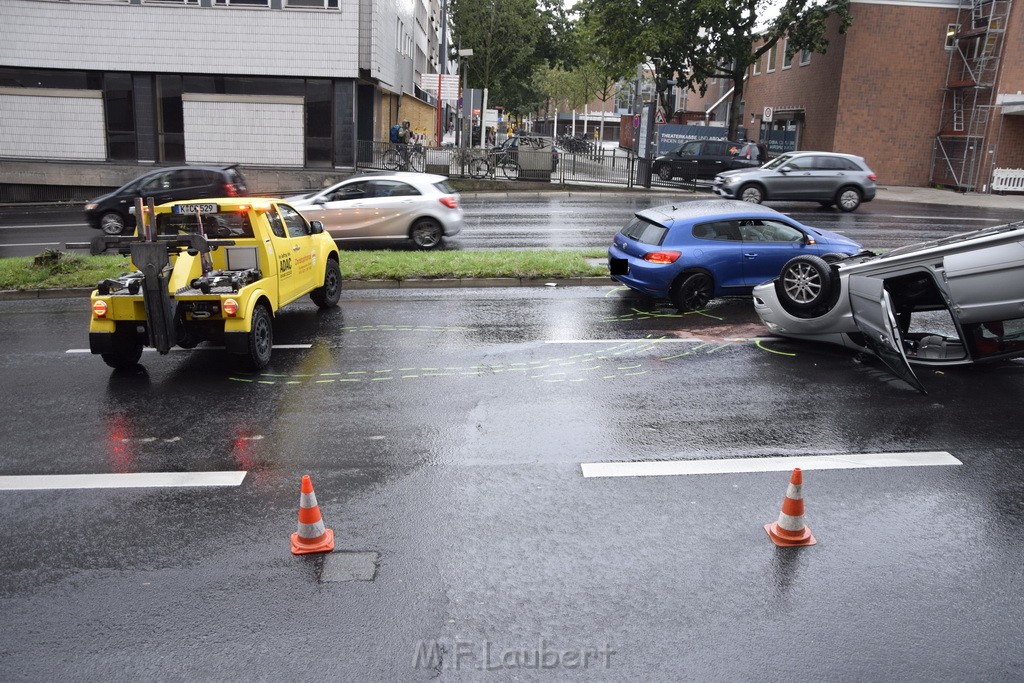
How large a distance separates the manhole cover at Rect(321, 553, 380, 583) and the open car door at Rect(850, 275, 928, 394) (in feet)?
18.2

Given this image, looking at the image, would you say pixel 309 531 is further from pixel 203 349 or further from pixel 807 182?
pixel 807 182

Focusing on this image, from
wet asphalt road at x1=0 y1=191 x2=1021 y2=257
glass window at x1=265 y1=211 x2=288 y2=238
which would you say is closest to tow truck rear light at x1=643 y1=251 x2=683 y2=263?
glass window at x1=265 y1=211 x2=288 y2=238

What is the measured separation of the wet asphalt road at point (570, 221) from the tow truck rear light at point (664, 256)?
21.1 feet

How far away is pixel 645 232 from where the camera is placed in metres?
12.0

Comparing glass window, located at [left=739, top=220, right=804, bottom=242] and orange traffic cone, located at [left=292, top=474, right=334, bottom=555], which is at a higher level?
glass window, located at [left=739, top=220, right=804, bottom=242]

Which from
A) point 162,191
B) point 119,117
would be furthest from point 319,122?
point 162,191

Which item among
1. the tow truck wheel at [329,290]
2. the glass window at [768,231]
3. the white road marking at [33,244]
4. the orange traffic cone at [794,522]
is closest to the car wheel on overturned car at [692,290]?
the glass window at [768,231]

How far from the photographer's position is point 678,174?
109ft

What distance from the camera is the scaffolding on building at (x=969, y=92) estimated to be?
33125 millimetres

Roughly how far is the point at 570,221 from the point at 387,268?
9.07 m

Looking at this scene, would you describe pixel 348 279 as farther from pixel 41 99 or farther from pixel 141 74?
pixel 41 99

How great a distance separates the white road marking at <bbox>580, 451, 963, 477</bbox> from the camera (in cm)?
658

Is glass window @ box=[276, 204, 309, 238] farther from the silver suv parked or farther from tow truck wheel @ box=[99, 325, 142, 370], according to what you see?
the silver suv parked

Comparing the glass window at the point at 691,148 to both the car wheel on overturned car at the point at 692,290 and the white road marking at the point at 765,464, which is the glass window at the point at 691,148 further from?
the white road marking at the point at 765,464
